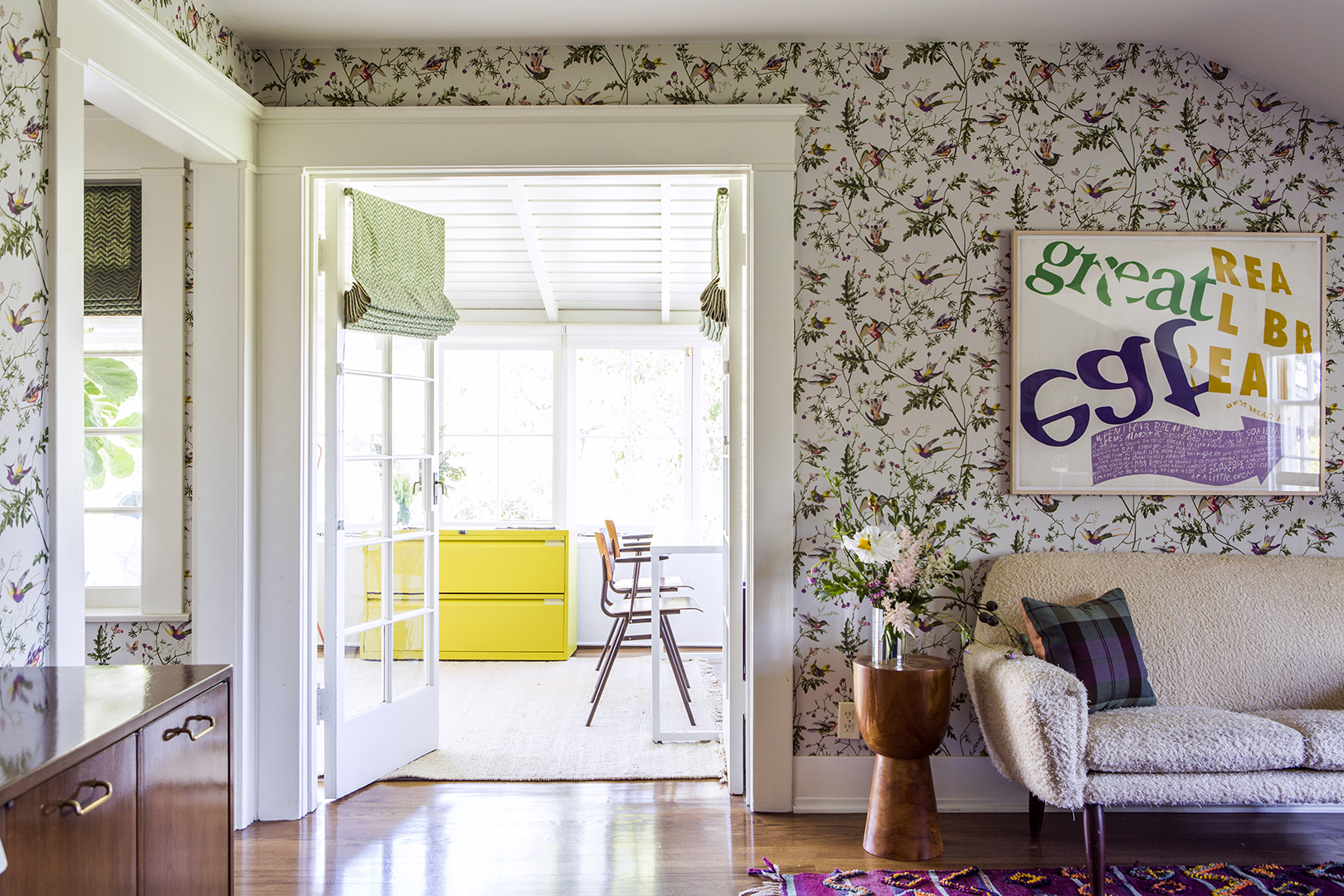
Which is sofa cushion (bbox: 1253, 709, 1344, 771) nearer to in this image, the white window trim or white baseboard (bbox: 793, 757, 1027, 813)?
white baseboard (bbox: 793, 757, 1027, 813)

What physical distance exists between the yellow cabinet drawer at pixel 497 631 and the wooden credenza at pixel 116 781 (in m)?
3.38

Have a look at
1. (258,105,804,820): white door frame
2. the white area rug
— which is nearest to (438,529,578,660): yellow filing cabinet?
the white area rug

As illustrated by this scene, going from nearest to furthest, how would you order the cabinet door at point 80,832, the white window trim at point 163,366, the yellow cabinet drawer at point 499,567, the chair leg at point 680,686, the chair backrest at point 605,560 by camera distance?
the cabinet door at point 80,832, the white window trim at point 163,366, the chair leg at point 680,686, the chair backrest at point 605,560, the yellow cabinet drawer at point 499,567

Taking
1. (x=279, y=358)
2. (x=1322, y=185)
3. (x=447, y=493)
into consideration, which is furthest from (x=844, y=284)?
(x=447, y=493)

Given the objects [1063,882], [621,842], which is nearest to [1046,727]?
[1063,882]

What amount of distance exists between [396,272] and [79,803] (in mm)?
2318

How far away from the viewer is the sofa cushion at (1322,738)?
7.31ft

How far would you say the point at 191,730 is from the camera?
56.7 inches

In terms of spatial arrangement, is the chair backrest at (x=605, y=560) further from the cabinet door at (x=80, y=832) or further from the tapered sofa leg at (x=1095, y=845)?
the cabinet door at (x=80, y=832)

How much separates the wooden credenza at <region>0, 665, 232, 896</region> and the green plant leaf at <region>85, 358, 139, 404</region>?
147 cm

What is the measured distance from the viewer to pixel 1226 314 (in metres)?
2.85

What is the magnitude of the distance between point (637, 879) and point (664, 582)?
169cm

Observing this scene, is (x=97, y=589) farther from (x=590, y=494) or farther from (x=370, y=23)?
(x=590, y=494)

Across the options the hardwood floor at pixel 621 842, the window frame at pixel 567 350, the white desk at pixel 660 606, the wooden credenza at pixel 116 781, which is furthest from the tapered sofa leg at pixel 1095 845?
the window frame at pixel 567 350
